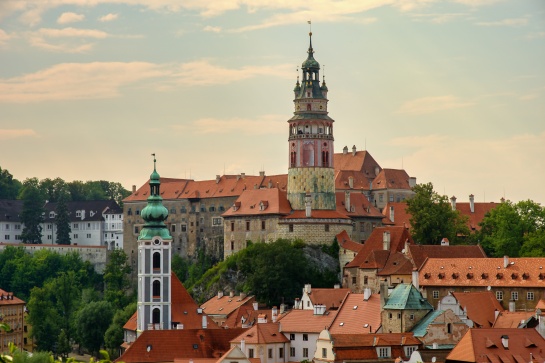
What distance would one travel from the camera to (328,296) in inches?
3666

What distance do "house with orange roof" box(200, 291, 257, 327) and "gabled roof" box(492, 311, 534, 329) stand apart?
75.4 feet

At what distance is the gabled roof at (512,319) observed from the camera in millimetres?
80000

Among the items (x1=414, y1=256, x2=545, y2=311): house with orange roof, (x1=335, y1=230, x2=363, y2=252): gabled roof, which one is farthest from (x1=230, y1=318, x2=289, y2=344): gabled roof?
(x1=335, y1=230, x2=363, y2=252): gabled roof

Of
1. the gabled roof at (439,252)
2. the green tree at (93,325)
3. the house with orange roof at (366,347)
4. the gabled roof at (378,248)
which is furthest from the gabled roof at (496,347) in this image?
the green tree at (93,325)

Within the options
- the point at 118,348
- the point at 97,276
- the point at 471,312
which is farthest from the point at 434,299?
the point at 97,276

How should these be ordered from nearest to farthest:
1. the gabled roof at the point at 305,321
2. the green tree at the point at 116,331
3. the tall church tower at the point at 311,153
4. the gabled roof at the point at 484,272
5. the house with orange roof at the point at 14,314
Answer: the gabled roof at the point at 305,321 → the gabled roof at the point at 484,272 → the green tree at the point at 116,331 → the tall church tower at the point at 311,153 → the house with orange roof at the point at 14,314

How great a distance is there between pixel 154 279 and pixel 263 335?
1238 cm

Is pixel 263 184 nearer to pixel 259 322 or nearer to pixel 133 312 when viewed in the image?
pixel 133 312

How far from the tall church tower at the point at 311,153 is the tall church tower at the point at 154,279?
16532 millimetres

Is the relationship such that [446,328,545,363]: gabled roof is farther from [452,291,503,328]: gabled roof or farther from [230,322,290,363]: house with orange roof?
[230,322,290,363]: house with orange roof

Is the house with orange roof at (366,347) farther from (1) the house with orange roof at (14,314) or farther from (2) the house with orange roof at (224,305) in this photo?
(1) the house with orange roof at (14,314)

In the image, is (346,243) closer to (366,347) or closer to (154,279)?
(154,279)

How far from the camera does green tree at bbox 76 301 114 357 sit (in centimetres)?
11144

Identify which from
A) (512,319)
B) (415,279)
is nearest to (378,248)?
(415,279)
